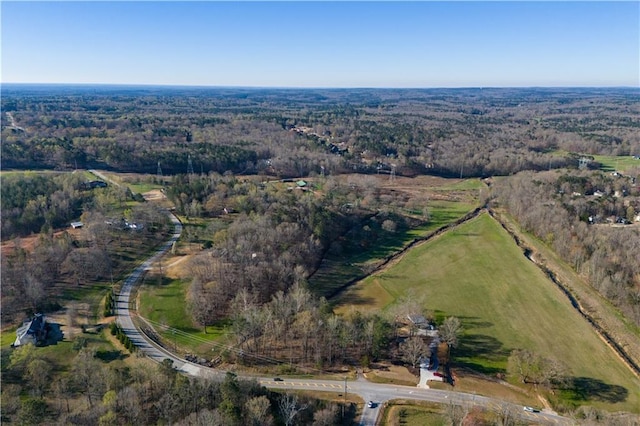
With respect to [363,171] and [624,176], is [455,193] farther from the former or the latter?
[624,176]

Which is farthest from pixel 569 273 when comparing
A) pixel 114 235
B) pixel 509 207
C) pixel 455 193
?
pixel 114 235

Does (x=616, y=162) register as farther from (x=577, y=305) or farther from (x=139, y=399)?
(x=139, y=399)

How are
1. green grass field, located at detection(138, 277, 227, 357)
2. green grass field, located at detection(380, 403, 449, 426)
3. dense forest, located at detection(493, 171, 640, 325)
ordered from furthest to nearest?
1. dense forest, located at detection(493, 171, 640, 325)
2. green grass field, located at detection(138, 277, 227, 357)
3. green grass field, located at detection(380, 403, 449, 426)

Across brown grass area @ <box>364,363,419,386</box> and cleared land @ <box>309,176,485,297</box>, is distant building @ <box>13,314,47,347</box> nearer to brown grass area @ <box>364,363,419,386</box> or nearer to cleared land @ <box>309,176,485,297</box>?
cleared land @ <box>309,176,485,297</box>

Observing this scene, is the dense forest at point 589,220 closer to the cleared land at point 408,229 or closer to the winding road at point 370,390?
the cleared land at point 408,229

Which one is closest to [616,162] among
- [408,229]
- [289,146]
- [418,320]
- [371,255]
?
[408,229]

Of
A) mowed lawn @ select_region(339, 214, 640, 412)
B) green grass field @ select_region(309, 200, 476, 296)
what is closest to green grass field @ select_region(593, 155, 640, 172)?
green grass field @ select_region(309, 200, 476, 296)

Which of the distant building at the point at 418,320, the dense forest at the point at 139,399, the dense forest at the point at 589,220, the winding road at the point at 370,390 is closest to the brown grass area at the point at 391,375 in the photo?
the winding road at the point at 370,390
